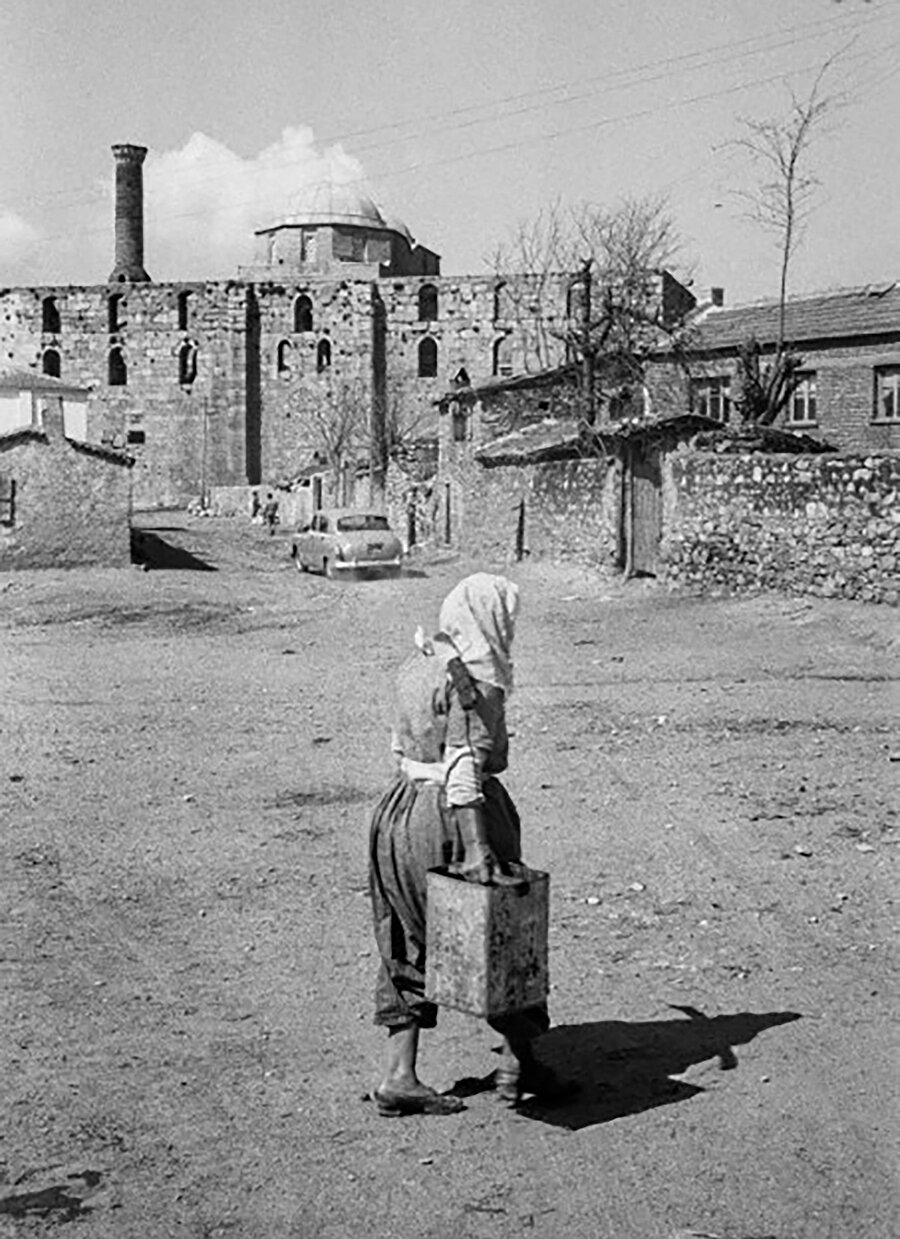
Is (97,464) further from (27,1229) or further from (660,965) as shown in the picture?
(27,1229)

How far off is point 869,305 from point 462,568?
9448 mm

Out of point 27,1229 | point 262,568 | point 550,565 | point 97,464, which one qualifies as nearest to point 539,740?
point 27,1229

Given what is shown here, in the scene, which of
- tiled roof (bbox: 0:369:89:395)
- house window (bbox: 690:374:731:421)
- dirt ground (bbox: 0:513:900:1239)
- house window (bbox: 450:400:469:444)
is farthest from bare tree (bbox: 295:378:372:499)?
dirt ground (bbox: 0:513:900:1239)

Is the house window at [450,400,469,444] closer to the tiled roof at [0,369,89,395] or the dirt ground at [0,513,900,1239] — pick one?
the tiled roof at [0,369,89,395]

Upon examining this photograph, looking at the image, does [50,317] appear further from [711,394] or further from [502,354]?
[711,394]

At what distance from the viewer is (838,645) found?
15477 millimetres

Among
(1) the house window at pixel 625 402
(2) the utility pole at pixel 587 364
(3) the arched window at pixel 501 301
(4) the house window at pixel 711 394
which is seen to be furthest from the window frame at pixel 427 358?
(4) the house window at pixel 711 394

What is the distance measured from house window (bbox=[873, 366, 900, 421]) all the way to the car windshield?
899cm

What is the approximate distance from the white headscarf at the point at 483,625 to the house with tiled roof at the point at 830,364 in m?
25.1

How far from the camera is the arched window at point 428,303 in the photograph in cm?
6080

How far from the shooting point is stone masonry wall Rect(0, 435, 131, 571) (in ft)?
85.3

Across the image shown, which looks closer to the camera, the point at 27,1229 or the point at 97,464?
the point at 27,1229

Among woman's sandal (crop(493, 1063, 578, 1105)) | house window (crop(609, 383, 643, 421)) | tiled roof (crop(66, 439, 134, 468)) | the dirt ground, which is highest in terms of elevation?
house window (crop(609, 383, 643, 421))

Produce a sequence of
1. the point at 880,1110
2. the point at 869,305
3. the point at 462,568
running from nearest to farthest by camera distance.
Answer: the point at 880,1110 → the point at 462,568 → the point at 869,305
